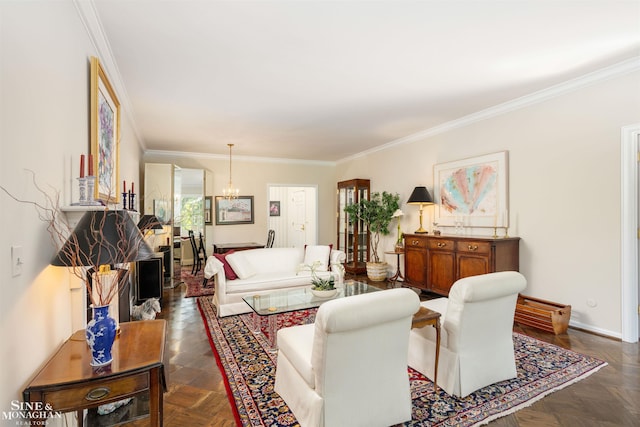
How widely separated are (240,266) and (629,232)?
427 centimetres

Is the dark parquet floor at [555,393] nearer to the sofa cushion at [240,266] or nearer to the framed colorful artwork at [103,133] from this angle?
the sofa cushion at [240,266]

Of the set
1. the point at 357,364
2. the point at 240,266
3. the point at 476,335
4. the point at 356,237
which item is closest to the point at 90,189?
the point at 357,364

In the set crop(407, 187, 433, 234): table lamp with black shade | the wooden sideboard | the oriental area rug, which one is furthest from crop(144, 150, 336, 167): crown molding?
the oriental area rug

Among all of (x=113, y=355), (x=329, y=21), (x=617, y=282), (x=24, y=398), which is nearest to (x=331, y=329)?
(x=113, y=355)

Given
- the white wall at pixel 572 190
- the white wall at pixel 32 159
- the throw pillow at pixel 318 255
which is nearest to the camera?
the white wall at pixel 32 159

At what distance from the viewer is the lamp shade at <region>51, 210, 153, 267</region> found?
1.40 metres

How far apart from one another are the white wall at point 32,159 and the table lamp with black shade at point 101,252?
0.16 m

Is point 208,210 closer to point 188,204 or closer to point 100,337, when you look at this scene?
point 188,204

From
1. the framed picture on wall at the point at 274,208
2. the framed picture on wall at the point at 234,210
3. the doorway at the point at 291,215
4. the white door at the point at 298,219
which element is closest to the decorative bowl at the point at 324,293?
the framed picture on wall at the point at 234,210

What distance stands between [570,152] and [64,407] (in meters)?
4.60

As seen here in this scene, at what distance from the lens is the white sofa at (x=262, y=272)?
13.3ft

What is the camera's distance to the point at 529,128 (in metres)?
3.95

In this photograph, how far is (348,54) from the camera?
111 inches

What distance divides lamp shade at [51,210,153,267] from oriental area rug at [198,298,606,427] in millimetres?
1290
